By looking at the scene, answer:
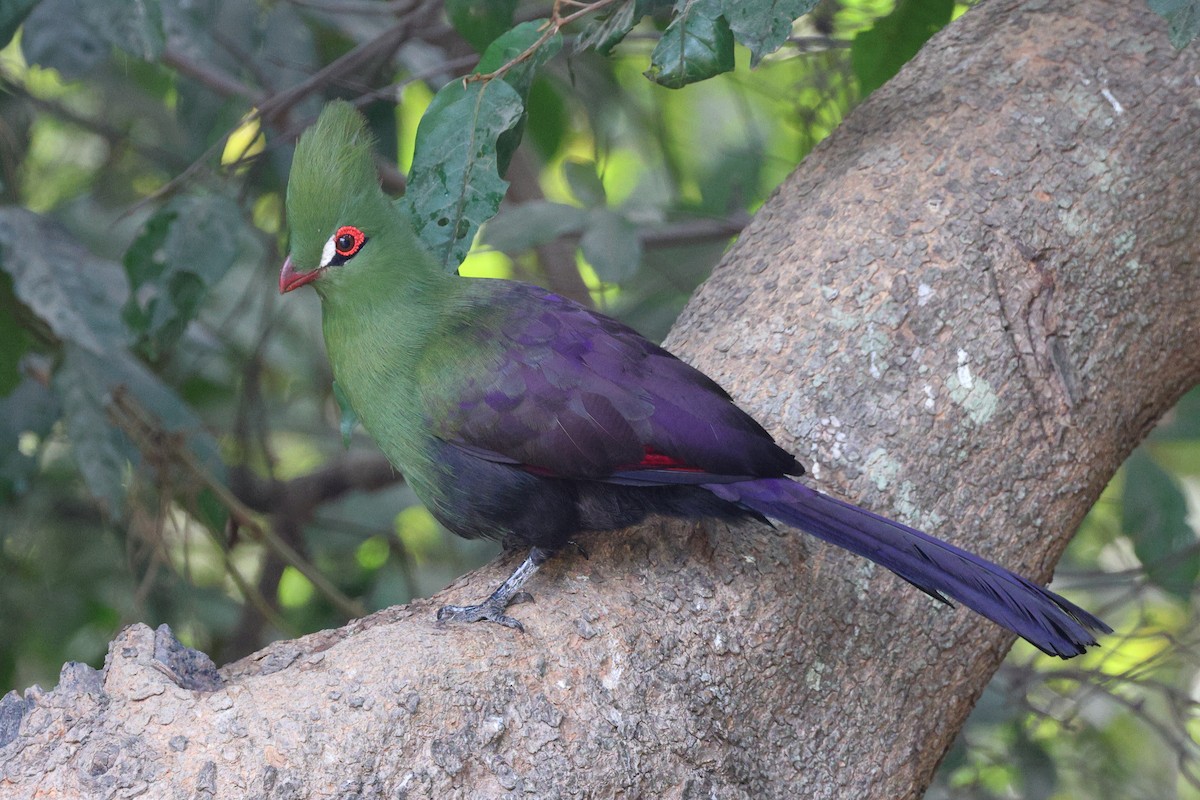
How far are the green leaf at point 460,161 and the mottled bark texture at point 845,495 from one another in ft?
2.00

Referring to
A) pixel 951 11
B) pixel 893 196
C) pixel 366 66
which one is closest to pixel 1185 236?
pixel 893 196

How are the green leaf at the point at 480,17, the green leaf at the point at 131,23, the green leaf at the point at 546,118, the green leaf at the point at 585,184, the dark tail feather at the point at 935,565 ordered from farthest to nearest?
the green leaf at the point at 546,118, the green leaf at the point at 585,184, the green leaf at the point at 480,17, the green leaf at the point at 131,23, the dark tail feather at the point at 935,565

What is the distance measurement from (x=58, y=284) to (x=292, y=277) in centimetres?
86

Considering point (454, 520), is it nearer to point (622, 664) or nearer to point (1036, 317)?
point (622, 664)

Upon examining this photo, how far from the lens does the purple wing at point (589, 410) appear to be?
2307 mm

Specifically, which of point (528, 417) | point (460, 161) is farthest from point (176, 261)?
point (528, 417)

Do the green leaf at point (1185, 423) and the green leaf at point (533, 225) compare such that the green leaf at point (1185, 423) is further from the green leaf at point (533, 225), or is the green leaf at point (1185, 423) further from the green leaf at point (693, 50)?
the green leaf at point (693, 50)

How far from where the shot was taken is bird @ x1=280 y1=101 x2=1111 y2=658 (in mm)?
2215

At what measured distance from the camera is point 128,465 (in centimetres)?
359

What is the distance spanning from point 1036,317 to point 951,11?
3.60 ft

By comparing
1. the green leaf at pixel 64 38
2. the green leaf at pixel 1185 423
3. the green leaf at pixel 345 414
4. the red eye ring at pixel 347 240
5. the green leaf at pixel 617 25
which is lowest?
the green leaf at pixel 1185 423

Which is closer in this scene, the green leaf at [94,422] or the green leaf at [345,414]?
the green leaf at [345,414]

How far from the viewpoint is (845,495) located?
245cm

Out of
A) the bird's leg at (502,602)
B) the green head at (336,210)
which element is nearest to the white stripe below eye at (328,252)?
the green head at (336,210)
